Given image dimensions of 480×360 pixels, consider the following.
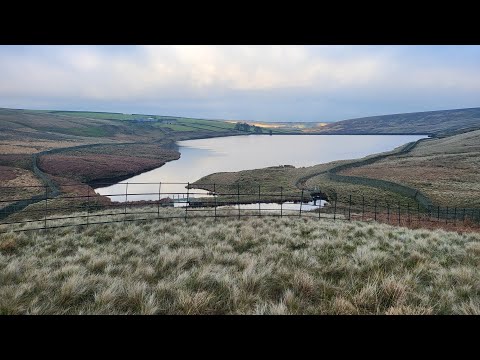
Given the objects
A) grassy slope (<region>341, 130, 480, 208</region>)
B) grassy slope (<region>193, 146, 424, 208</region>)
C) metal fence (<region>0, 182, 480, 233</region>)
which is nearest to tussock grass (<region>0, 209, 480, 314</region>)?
metal fence (<region>0, 182, 480, 233</region>)

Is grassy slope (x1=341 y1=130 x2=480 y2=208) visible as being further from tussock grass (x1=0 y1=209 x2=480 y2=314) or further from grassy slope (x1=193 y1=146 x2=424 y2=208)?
tussock grass (x1=0 y1=209 x2=480 y2=314)

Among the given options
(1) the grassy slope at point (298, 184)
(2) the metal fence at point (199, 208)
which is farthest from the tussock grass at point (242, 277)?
(1) the grassy slope at point (298, 184)

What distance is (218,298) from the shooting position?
4727 millimetres

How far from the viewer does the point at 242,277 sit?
5.59 m

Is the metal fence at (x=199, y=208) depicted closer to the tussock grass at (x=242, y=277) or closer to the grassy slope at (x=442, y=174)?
the grassy slope at (x=442, y=174)

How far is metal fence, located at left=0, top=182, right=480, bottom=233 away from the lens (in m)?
17.7

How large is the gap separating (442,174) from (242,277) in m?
50.2

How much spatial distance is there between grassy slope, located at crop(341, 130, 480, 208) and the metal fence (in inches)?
187
